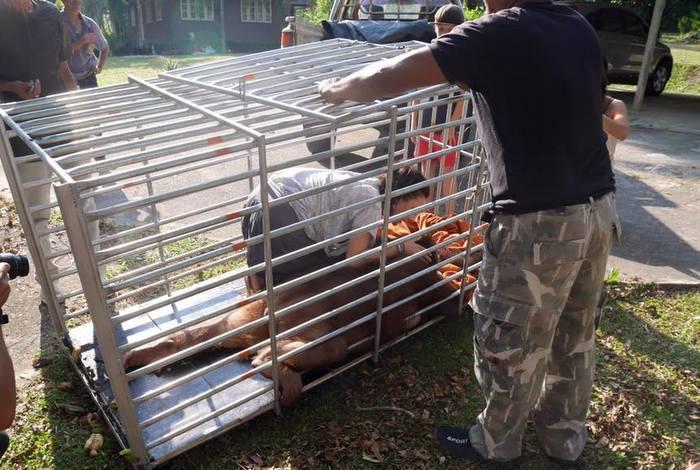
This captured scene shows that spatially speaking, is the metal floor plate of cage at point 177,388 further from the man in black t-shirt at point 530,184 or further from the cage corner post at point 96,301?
the man in black t-shirt at point 530,184

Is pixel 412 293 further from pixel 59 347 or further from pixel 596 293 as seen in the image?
pixel 59 347

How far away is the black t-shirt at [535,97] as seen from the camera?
1.82m

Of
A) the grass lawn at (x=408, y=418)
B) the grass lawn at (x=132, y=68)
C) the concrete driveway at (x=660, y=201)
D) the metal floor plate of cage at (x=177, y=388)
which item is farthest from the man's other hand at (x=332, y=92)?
the grass lawn at (x=132, y=68)

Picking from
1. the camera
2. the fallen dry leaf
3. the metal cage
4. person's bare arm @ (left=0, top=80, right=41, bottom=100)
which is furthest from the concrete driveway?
person's bare arm @ (left=0, top=80, right=41, bottom=100)

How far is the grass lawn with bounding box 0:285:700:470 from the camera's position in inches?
101

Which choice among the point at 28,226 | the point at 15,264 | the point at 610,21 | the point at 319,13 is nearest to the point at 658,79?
the point at 610,21

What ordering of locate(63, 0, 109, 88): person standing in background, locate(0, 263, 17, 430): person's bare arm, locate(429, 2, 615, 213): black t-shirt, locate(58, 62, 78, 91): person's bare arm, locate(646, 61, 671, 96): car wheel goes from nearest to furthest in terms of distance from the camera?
locate(0, 263, 17, 430): person's bare arm → locate(429, 2, 615, 213): black t-shirt → locate(58, 62, 78, 91): person's bare arm → locate(63, 0, 109, 88): person standing in background → locate(646, 61, 671, 96): car wheel

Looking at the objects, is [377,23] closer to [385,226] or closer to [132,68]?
[385,226]

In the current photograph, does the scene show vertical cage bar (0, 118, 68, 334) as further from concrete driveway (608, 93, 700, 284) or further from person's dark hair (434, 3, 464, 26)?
concrete driveway (608, 93, 700, 284)

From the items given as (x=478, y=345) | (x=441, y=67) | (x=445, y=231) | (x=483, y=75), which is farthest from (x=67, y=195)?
(x=445, y=231)

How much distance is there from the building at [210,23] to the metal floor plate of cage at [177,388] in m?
24.6

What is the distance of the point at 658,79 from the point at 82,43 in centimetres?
1245

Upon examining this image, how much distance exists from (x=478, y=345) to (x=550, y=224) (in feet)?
2.09

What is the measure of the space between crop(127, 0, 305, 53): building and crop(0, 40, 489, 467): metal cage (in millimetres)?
24173
